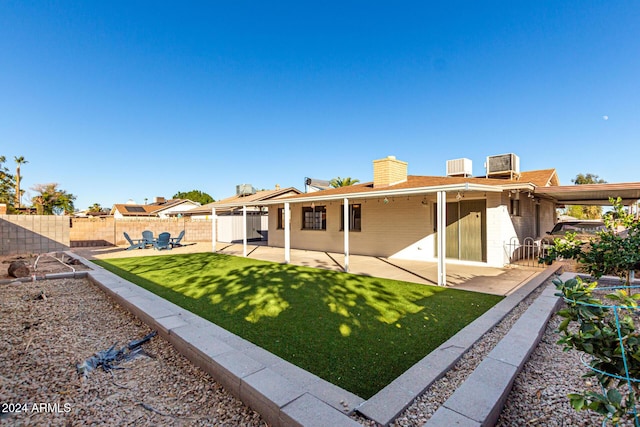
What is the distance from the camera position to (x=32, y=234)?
1245cm

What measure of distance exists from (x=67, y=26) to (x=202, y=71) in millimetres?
6051

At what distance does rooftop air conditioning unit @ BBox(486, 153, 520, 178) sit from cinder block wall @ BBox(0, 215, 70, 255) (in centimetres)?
1933

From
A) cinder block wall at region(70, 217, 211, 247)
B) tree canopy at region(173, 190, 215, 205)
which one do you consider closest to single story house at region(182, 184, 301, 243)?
cinder block wall at region(70, 217, 211, 247)

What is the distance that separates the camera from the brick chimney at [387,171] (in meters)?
12.1

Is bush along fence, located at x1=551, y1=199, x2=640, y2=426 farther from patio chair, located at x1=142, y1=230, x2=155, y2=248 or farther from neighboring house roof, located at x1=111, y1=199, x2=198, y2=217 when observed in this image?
neighboring house roof, located at x1=111, y1=199, x2=198, y2=217

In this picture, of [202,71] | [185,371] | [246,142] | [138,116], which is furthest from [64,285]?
[246,142]

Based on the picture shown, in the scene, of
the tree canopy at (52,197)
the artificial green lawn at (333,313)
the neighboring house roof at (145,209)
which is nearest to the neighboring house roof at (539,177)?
the artificial green lawn at (333,313)

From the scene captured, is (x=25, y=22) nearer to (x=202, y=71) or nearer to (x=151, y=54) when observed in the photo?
(x=151, y=54)

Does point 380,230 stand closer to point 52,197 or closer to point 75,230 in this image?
point 75,230

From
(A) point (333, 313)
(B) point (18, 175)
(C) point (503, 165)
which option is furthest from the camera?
(B) point (18, 175)

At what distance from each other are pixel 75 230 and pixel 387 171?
62.6ft

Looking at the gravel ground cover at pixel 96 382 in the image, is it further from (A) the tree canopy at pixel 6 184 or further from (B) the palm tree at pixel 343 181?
(A) the tree canopy at pixel 6 184

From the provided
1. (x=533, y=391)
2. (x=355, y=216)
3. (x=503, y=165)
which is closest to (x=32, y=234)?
(x=355, y=216)

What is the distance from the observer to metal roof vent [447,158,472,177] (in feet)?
43.8
